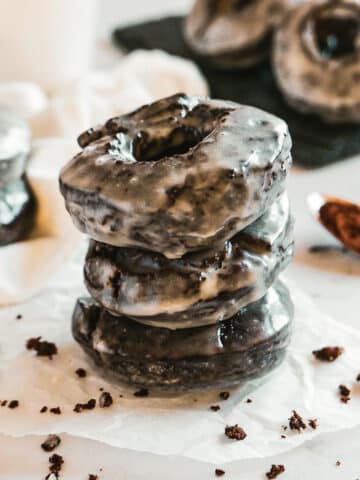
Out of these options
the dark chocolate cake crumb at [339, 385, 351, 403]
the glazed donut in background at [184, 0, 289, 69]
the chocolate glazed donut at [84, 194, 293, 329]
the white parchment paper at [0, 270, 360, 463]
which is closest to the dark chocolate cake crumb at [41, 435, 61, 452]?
the white parchment paper at [0, 270, 360, 463]

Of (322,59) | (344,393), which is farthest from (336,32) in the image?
(344,393)

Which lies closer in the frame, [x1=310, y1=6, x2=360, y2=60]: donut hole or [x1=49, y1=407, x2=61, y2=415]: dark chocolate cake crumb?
[x1=49, y1=407, x2=61, y2=415]: dark chocolate cake crumb

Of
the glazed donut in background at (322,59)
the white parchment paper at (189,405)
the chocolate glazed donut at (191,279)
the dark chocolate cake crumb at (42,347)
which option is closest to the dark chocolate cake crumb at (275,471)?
the white parchment paper at (189,405)

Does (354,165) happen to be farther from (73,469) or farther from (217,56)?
(73,469)

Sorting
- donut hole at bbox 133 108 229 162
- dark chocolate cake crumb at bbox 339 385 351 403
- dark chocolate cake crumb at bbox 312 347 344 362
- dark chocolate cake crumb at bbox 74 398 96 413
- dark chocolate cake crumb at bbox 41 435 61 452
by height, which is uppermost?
donut hole at bbox 133 108 229 162

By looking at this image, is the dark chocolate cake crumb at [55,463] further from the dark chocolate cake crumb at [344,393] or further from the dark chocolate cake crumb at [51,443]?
the dark chocolate cake crumb at [344,393]

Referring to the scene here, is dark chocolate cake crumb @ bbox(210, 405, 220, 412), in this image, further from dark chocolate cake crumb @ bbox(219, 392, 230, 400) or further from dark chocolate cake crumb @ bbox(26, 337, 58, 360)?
dark chocolate cake crumb @ bbox(26, 337, 58, 360)

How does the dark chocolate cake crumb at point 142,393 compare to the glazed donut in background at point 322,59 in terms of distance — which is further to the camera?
the glazed donut in background at point 322,59

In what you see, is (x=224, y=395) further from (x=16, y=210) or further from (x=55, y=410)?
(x=16, y=210)
